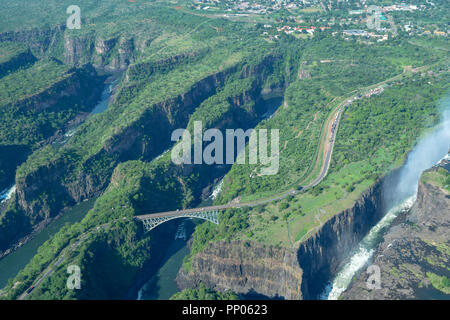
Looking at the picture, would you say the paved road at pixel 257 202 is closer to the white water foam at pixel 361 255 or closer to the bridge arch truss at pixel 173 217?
the bridge arch truss at pixel 173 217

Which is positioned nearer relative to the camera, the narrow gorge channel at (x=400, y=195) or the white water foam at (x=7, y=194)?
the narrow gorge channel at (x=400, y=195)

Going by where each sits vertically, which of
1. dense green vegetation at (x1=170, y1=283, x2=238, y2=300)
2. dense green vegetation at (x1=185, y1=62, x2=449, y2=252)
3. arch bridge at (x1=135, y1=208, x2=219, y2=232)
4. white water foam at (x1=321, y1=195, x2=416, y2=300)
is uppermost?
dense green vegetation at (x1=185, y1=62, x2=449, y2=252)

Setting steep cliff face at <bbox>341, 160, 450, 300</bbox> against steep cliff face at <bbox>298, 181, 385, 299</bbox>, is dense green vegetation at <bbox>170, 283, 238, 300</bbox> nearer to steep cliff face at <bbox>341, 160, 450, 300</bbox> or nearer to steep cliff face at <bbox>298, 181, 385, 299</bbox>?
steep cliff face at <bbox>298, 181, 385, 299</bbox>

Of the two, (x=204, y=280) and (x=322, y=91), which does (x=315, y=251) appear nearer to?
(x=204, y=280)

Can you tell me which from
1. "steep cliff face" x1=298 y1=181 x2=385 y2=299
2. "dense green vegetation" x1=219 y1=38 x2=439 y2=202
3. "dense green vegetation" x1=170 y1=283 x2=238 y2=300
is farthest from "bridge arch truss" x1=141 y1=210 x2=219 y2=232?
"steep cliff face" x1=298 y1=181 x2=385 y2=299

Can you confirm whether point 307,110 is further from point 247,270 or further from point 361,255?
point 247,270

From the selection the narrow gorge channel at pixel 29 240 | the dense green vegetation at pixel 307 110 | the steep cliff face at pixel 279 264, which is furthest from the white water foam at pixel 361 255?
the narrow gorge channel at pixel 29 240

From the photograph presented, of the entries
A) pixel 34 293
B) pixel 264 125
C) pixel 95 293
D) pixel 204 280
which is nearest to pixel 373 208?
pixel 204 280
